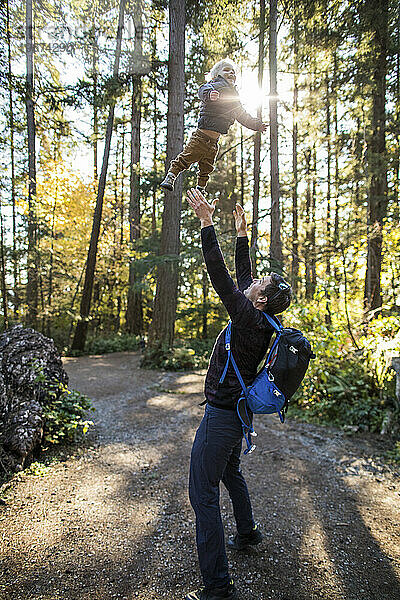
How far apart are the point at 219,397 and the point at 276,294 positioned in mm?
719

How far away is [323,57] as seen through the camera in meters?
9.17

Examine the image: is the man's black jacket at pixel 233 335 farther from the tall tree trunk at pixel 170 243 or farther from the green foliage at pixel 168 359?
the green foliage at pixel 168 359

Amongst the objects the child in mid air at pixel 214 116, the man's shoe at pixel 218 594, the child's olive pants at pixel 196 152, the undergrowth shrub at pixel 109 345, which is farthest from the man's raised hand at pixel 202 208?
the undergrowth shrub at pixel 109 345

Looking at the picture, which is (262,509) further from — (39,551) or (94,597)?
(39,551)

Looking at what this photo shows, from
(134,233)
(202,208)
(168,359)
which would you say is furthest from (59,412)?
(134,233)

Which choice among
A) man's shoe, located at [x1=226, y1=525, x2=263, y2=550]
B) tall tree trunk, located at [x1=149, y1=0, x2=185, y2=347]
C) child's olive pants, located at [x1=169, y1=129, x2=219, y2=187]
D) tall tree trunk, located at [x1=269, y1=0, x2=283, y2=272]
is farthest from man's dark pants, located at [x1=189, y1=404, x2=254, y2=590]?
tall tree trunk, located at [x1=149, y1=0, x2=185, y2=347]

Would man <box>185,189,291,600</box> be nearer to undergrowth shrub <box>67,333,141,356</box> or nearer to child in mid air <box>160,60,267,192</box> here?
child in mid air <box>160,60,267,192</box>

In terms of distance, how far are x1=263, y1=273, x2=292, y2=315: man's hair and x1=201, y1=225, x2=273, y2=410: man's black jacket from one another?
119 millimetres

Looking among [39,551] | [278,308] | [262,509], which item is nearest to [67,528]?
[39,551]

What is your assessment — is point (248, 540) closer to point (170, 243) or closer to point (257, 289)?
point (257, 289)

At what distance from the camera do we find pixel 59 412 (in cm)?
469

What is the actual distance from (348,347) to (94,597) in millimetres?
5543

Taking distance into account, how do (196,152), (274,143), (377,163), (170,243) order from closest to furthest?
1. (196,152)
2. (274,143)
3. (377,163)
4. (170,243)

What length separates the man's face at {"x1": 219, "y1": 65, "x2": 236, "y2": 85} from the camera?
2.24 meters
